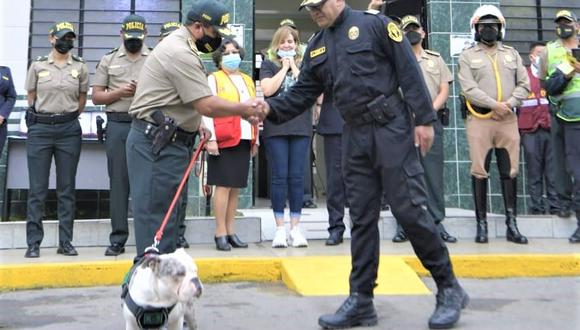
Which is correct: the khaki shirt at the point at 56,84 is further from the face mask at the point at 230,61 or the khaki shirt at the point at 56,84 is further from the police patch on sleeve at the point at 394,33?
the police patch on sleeve at the point at 394,33

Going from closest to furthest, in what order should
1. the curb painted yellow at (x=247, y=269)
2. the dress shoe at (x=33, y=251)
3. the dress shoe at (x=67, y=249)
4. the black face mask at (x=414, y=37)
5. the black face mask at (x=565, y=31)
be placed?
the curb painted yellow at (x=247, y=269) → the dress shoe at (x=33, y=251) → the dress shoe at (x=67, y=249) → the black face mask at (x=414, y=37) → the black face mask at (x=565, y=31)

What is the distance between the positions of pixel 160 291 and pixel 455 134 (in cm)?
597

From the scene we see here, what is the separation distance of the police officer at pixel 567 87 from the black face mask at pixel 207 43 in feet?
13.2

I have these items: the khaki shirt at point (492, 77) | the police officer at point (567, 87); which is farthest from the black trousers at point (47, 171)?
the police officer at point (567, 87)

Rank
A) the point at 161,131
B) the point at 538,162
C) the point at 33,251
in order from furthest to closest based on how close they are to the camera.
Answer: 1. the point at 538,162
2. the point at 33,251
3. the point at 161,131

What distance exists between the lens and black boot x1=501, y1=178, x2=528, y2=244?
227 inches

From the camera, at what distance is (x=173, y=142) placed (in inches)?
132

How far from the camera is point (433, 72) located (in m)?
5.92

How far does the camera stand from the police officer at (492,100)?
566cm

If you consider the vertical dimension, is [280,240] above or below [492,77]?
below

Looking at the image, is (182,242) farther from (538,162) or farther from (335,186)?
(538,162)

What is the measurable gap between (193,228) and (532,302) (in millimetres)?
3237

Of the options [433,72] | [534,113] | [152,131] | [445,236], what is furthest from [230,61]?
[534,113]

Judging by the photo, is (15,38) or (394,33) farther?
(15,38)
